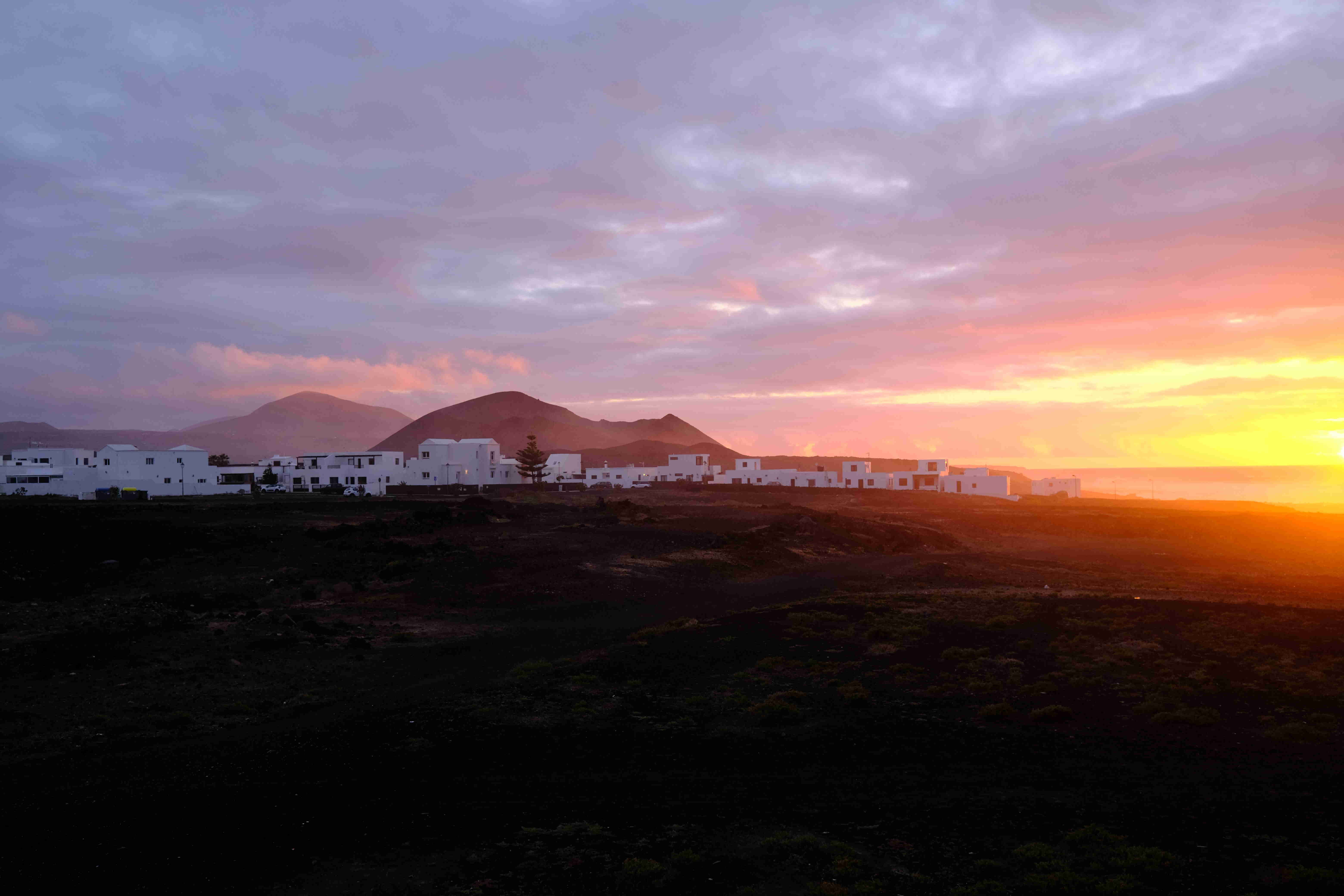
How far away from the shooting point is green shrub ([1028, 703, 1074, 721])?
60.2 feet

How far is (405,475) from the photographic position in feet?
354

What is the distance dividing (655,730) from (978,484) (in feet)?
333

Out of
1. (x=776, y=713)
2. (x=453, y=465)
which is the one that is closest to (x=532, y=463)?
(x=453, y=465)

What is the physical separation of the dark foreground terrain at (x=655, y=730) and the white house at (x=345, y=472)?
5639cm

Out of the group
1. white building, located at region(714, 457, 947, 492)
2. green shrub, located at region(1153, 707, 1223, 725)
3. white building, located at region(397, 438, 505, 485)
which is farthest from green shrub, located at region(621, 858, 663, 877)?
white building, located at region(714, 457, 947, 492)

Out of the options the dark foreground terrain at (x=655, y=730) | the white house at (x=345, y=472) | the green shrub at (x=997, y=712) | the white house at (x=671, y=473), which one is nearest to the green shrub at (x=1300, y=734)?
the dark foreground terrain at (x=655, y=730)

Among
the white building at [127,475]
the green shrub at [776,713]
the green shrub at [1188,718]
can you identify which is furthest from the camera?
the white building at [127,475]

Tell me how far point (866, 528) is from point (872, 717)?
44.0 metres

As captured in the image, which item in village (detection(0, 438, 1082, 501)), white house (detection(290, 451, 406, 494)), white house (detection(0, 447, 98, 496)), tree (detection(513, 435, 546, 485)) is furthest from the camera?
tree (detection(513, 435, 546, 485))

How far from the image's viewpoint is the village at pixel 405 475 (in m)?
84.9

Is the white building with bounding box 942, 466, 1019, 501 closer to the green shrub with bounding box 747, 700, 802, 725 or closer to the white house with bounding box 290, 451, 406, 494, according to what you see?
the white house with bounding box 290, 451, 406, 494

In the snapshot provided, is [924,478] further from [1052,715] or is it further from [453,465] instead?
[1052,715]

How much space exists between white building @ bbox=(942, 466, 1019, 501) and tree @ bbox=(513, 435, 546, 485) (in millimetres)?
57061

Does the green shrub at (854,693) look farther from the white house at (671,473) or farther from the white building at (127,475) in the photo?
the white house at (671,473)
